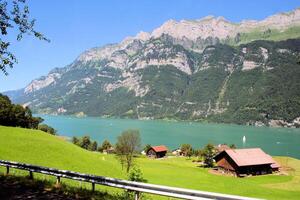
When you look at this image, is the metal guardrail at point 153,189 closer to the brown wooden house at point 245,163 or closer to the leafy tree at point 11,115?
the leafy tree at point 11,115

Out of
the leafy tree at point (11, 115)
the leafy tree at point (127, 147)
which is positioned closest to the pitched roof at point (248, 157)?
the leafy tree at point (127, 147)

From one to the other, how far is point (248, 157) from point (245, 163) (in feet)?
15.5

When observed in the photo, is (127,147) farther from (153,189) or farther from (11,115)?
(153,189)

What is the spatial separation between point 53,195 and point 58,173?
3033 mm

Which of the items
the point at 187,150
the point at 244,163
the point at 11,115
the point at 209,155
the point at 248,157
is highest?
the point at 11,115

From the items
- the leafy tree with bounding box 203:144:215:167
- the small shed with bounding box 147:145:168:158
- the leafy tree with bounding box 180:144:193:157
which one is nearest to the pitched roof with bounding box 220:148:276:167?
the leafy tree with bounding box 203:144:215:167

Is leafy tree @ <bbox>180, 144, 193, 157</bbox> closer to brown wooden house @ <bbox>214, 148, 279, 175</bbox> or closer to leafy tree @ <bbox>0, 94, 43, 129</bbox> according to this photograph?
brown wooden house @ <bbox>214, 148, 279, 175</bbox>

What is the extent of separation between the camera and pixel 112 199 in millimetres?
15648

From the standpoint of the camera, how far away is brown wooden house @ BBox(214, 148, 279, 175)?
312 feet

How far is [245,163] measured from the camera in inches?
3735

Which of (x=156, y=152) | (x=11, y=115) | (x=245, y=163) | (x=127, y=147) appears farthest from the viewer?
(x=156, y=152)

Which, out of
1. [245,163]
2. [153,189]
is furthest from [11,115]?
[153,189]

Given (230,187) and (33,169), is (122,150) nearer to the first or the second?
(230,187)

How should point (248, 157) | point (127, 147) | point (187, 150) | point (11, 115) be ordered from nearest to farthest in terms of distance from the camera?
point (127, 147) → point (11, 115) → point (248, 157) → point (187, 150)
